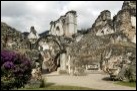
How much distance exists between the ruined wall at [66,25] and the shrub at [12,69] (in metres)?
53.8

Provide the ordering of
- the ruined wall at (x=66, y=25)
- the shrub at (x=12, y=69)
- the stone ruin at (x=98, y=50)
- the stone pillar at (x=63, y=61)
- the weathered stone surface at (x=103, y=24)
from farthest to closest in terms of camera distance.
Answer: the ruined wall at (x=66, y=25) → the weathered stone surface at (x=103, y=24) → the stone pillar at (x=63, y=61) → the stone ruin at (x=98, y=50) → the shrub at (x=12, y=69)

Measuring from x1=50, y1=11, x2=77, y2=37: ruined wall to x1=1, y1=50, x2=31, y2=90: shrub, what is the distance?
2119 inches

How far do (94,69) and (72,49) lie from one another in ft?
16.0

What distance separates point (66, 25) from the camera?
7350cm

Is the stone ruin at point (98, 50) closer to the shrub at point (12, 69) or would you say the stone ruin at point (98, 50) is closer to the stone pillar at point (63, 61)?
the stone pillar at point (63, 61)

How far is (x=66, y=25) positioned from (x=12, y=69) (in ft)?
184

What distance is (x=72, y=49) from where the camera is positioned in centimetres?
4450

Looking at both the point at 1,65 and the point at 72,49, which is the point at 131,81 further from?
the point at 72,49

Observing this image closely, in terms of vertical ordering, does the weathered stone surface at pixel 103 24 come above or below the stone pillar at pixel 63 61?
above

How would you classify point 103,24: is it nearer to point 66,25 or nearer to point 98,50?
point 98,50

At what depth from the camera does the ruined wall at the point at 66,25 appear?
7231cm

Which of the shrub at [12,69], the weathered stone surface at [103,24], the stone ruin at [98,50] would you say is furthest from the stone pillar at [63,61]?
the shrub at [12,69]

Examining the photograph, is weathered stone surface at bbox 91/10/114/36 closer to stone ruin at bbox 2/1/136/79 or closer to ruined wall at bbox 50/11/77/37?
stone ruin at bbox 2/1/136/79

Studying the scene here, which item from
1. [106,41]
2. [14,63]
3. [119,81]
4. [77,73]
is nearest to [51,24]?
[106,41]
